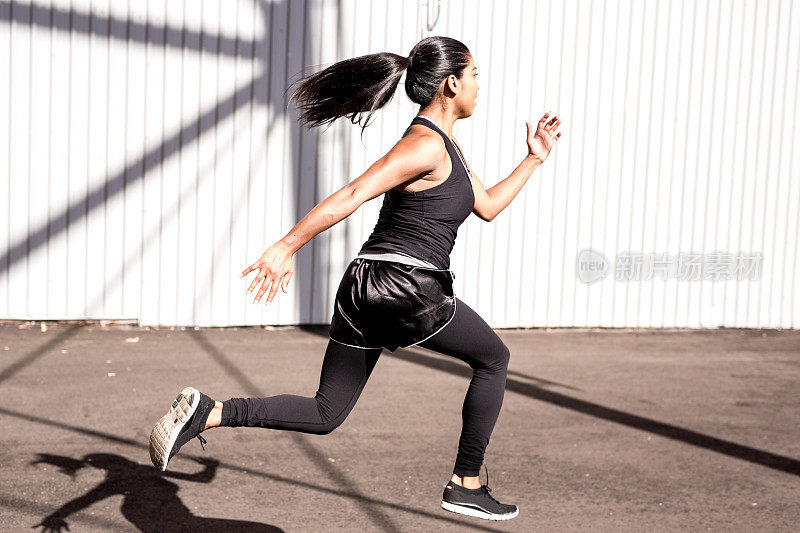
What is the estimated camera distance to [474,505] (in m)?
4.01

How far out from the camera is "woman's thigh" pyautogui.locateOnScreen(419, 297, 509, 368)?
3824 mm

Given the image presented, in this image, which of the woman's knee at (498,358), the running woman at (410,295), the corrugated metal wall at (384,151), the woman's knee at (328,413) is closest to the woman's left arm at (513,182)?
the running woman at (410,295)

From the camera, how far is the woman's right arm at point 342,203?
328cm

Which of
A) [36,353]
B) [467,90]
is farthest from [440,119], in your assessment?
[36,353]

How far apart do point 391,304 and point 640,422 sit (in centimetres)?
337

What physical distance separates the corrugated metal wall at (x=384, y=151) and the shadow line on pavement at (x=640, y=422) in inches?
74.4

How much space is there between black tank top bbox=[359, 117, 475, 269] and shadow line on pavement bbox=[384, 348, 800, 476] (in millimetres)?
2938

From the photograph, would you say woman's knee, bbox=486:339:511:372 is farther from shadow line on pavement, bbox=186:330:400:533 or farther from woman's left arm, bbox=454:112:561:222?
shadow line on pavement, bbox=186:330:400:533

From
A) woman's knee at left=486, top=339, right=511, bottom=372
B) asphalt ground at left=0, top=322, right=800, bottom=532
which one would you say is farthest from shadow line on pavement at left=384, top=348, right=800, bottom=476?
woman's knee at left=486, top=339, right=511, bottom=372

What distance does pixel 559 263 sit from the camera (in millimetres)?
10148

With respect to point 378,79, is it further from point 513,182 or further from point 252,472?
point 252,472

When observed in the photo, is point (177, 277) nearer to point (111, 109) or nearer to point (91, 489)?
point (111, 109)

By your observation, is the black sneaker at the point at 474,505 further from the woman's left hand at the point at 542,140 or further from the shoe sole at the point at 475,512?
the woman's left hand at the point at 542,140

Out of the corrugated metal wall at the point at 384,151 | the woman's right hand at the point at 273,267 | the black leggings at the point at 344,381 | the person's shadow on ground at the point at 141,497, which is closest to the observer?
the woman's right hand at the point at 273,267
